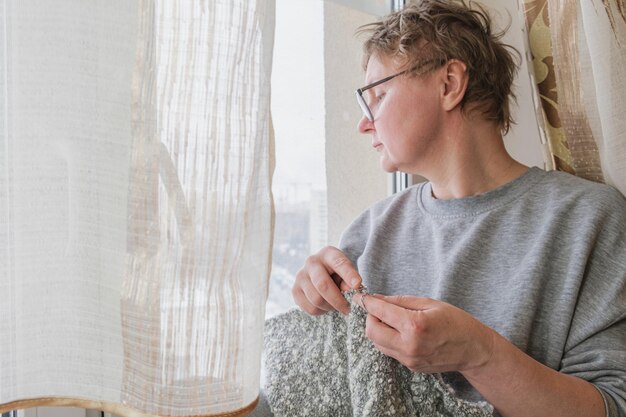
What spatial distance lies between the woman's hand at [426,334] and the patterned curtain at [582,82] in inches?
17.3

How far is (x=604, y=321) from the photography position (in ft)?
3.11

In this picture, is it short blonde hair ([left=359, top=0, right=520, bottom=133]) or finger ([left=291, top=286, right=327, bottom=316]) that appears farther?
short blonde hair ([left=359, top=0, right=520, bottom=133])

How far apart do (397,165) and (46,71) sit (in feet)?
2.34

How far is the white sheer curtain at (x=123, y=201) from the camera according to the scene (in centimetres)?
57

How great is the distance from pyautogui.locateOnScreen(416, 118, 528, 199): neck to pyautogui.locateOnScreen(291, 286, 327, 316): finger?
354 mm

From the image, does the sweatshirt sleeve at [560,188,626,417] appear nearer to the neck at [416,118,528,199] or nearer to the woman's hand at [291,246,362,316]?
the neck at [416,118,528,199]

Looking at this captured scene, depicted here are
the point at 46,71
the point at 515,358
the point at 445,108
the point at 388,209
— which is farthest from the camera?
the point at 388,209

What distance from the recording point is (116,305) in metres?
0.61

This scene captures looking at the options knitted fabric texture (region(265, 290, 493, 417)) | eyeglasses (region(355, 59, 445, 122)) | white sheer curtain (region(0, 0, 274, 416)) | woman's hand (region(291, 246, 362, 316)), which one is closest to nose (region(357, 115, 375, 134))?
eyeglasses (region(355, 59, 445, 122))

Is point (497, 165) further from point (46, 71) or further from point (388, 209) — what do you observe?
point (46, 71)

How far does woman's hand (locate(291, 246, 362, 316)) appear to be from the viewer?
965 millimetres

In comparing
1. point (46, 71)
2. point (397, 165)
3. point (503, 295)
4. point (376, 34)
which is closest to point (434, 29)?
point (376, 34)

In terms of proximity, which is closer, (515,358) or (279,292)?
(515,358)

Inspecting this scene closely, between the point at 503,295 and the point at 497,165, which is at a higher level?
the point at 497,165
